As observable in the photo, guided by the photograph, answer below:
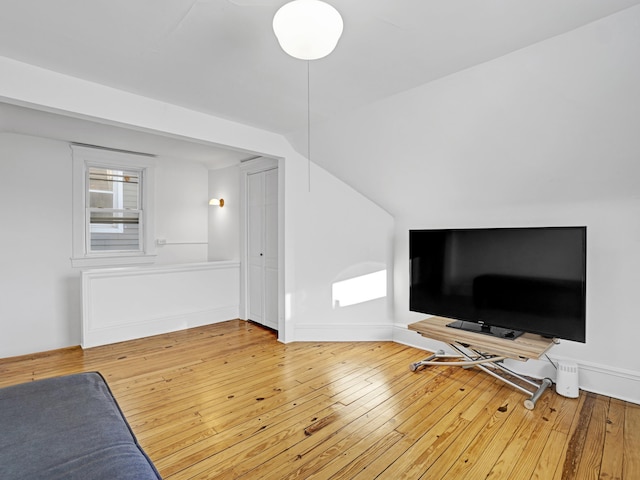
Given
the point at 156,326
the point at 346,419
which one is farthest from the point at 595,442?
the point at 156,326

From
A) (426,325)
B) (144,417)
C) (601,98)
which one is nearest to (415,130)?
(601,98)

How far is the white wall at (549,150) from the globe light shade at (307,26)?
1.24 metres

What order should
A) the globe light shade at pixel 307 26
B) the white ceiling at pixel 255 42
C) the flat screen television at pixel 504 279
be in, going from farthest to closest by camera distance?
the flat screen television at pixel 504 279 < the white ceiling at pixel 255 42 < the globe light shade at pixel 307 26

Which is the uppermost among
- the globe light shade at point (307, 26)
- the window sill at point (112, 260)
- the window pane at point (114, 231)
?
the globe light shade at point (307, 26)

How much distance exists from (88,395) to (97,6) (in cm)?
187

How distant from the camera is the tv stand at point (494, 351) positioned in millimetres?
2460

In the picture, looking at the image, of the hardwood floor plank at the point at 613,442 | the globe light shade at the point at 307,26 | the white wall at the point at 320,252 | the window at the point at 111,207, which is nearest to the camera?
the globe light shade at the point at 307,26

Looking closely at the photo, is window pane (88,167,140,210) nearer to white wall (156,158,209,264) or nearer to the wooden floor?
white wall (156,158,209,264)

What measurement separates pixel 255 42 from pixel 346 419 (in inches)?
98.3

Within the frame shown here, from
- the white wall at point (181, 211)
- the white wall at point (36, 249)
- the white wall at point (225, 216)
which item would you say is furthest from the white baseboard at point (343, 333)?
the white wall at point (36, 249)

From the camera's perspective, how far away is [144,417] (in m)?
2.29

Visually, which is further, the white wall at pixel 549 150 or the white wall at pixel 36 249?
the white wall at pixel 36 249

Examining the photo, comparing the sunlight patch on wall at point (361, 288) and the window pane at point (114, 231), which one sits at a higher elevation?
the window pane at point (114, 231)

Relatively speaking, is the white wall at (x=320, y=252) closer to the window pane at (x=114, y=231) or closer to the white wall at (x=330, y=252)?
the white wall at (x=330, y=252)
